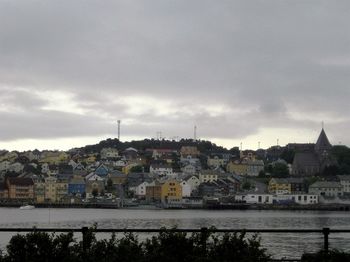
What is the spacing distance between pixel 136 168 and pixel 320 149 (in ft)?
150

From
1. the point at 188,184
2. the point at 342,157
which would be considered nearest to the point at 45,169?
the point at 188,184

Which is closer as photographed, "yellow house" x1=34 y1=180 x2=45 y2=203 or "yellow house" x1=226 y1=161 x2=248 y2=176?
"yellow house" x1=34 y1=180 x2=45 y2=203

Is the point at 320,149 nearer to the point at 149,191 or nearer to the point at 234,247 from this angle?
the point at 149,191

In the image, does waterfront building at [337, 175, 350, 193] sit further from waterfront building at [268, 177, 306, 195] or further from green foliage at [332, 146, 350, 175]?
green foliage at [332, 146, 350, 175]

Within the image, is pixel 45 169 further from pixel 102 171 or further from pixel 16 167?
pixel 102 171

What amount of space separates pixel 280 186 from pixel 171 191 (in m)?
21.6

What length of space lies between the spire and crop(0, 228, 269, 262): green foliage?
167 m

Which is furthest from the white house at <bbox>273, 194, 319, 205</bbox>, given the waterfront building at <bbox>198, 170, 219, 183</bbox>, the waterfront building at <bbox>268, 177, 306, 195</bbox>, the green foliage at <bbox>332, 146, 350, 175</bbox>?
the green foliage at <bbox>332, 146, 350, 175</bbox>

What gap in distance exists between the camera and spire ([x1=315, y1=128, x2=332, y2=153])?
17441cm

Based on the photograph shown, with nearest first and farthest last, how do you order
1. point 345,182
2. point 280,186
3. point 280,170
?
point 280,186 → point 345,182 → point 280,170

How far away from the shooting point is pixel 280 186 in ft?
448

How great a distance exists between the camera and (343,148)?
169 metres

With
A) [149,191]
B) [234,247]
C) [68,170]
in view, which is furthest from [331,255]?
[68,170]

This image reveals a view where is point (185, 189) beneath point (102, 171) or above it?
beneath
